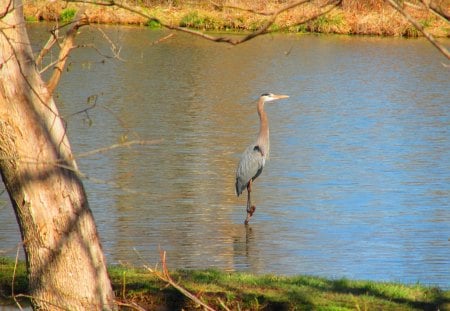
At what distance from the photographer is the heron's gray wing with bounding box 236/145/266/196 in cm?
1145

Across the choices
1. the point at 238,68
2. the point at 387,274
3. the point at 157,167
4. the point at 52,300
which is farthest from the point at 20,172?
the point at 238,68

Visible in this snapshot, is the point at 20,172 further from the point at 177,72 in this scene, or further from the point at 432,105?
the point at 177,72

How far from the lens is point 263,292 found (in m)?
6.22

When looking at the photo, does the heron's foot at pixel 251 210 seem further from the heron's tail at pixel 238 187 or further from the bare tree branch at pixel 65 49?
the bare tree branch at pixel 65 49

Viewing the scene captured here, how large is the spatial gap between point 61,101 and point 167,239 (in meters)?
10.3

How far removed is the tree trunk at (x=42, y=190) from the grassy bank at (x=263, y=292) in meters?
0.63

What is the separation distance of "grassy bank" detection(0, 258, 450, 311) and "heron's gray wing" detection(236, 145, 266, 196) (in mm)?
4498

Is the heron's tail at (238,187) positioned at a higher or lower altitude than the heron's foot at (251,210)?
higher

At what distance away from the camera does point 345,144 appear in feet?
53.6

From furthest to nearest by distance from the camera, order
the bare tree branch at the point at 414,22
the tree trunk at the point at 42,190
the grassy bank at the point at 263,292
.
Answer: the grassy bank at the point at 263,292, the tree trunk at the point at 42,190, the bare tree branch at the point at 414,22

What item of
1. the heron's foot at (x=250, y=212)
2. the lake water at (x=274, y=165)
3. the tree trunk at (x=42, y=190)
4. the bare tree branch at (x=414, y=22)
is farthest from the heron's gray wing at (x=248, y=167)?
the bare tree branch at (x=414, y=22)

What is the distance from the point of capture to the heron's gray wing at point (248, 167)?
1145 centimetres

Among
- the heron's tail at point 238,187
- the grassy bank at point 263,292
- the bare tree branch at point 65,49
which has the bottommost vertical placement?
the heron's tail at point 238,187

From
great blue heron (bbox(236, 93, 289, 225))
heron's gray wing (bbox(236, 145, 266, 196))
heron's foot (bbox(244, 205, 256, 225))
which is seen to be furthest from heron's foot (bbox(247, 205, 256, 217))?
heron's gray wing (bbox(236, 145, 266, 196))
